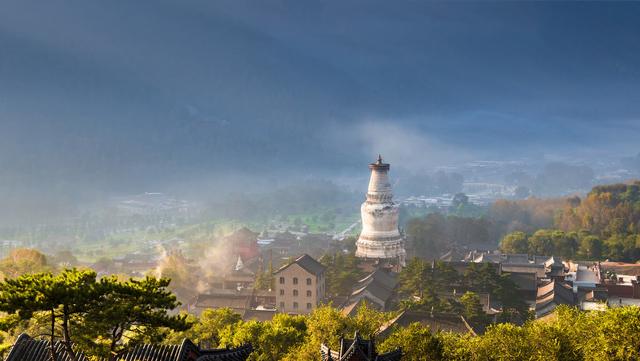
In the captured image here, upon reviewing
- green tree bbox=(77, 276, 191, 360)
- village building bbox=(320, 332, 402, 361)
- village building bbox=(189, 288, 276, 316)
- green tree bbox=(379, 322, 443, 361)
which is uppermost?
green tree bbox=(77, 276, 191, 360)

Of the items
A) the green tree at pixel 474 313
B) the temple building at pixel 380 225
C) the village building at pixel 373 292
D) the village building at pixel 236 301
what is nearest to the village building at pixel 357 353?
the green tree at pixel 474 313

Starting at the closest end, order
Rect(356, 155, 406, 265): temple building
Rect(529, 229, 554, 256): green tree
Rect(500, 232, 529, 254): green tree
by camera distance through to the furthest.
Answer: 1. Rect(356, 155, 406, 265): temple building
2. Rect(529, 229, 554, 256): green tree
3. Rect(500, 232, 529, 254): green tree

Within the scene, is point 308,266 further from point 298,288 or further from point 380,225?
point 380,225

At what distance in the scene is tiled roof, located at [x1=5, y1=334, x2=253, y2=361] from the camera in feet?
53.3

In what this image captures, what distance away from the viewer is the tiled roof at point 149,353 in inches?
640

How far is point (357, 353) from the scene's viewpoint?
669 inches

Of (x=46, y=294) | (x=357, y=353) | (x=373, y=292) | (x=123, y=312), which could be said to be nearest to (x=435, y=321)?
(x=373, y=292)

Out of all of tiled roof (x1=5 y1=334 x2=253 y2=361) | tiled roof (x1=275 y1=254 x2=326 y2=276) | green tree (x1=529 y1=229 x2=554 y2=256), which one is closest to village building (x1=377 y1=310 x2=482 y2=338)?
tiled roof (x1=275 y1=254 x2=326 y2=276)

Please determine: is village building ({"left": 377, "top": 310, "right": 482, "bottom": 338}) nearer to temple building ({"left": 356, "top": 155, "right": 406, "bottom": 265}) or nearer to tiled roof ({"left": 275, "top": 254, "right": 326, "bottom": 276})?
tiled roof ({"left": 275, "top": 254, "right": 326, "bottom": 276})

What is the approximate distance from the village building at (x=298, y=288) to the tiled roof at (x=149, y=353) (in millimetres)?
31557

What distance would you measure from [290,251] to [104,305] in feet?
289

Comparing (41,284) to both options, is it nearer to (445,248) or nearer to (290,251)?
(445,248)

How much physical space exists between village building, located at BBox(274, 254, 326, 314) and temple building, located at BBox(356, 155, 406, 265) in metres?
17.1

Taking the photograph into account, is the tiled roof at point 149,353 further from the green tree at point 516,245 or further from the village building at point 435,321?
the green tree at point 516,245
